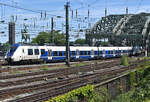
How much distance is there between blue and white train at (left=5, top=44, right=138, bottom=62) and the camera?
104 ft

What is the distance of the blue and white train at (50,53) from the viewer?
3169 cm

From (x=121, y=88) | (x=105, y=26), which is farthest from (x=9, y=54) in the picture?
(x=105, y=26)

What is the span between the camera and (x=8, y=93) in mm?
16172

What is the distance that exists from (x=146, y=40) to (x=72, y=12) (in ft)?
238

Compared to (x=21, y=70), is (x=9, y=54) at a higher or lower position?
higher

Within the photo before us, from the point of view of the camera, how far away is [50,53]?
121 ft

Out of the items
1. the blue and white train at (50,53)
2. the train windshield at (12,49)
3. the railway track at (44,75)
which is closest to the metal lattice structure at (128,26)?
the blue and white train at (50,53)

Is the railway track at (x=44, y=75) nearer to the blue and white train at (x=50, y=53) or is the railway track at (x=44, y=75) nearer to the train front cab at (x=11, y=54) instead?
the blue and white train at (x=50, y=53)

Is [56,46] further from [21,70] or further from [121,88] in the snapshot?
[121,88]

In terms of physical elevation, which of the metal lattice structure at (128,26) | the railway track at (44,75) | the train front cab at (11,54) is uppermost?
the metal lattice structure at (128,26)

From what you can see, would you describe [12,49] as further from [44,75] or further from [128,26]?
[128,26]

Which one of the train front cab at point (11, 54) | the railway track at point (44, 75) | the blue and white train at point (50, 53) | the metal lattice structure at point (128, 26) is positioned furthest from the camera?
the metal lattice structure at point (128, 26)

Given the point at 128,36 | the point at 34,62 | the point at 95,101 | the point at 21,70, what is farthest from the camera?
the point at 128,36

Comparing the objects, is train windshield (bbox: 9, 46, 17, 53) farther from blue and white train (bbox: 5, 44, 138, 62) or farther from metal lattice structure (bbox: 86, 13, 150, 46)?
metal lattice structure (bbox: 86, 13, 150, 46)
